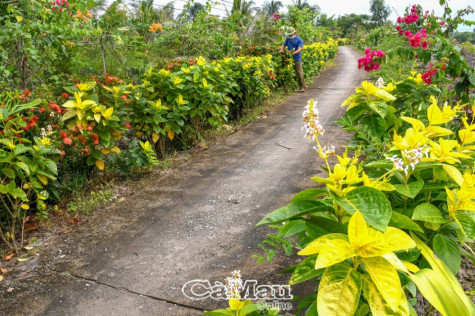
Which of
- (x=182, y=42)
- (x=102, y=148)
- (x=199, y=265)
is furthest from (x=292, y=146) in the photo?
(x=182, y=42)

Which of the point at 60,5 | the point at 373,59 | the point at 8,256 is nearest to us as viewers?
the point at 8,256

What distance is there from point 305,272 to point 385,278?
244mm

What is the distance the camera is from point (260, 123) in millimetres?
6348

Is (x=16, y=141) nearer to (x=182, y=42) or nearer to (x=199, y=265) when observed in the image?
(x=199, y=265)

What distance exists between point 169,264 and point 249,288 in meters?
0.65

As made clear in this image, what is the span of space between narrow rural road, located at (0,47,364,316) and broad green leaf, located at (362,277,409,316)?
1267mm

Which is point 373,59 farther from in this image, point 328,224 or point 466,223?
point 328,224

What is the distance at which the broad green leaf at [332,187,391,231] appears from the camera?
1041 millimetres

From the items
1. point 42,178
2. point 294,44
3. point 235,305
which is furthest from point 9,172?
point 294,44

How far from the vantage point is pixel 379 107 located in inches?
75.7

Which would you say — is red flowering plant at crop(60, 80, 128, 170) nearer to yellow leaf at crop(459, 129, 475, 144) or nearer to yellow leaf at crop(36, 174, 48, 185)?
yellow leaf at crop(36, 174, 48, 185)

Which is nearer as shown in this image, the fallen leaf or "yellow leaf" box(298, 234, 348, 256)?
"yellow leaf" box(298, 234, 348, 256)

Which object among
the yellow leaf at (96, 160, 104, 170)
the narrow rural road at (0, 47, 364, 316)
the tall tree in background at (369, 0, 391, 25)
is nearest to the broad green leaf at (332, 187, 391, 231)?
the narrow rural road at (0, 47, 364, 316)

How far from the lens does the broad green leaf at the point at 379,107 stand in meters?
1.88
